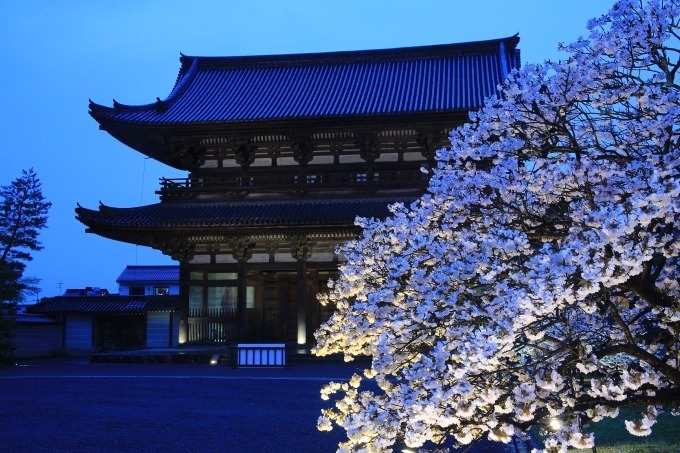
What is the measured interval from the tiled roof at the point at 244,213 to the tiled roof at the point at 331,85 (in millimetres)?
3144

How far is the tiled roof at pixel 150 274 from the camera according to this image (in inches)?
2026

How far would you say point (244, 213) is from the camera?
73.4 ft

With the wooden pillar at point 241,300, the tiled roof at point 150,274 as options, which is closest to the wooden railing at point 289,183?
the wooden pillar at point 241,300

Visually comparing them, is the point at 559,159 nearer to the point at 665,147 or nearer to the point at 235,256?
the point at 665,147

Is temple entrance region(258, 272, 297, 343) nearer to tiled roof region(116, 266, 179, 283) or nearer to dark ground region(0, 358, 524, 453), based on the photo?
dark ground region(0, 358, 524, 453)

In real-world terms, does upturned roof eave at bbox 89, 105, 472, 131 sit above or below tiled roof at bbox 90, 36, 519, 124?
below

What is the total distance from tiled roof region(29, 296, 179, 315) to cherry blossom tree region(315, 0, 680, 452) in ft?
85.2

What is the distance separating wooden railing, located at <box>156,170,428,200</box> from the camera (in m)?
22.4

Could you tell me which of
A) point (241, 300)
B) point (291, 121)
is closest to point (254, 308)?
point (241, 300)

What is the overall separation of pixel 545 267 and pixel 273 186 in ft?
63.7

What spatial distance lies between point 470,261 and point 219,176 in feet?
65.4

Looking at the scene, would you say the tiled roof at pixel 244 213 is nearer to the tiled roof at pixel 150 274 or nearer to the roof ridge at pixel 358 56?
the roof ridge at pixel 358 56

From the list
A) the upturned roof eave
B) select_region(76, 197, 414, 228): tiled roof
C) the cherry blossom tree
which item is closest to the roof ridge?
the upturned roof eave

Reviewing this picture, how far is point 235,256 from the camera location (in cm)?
2283
